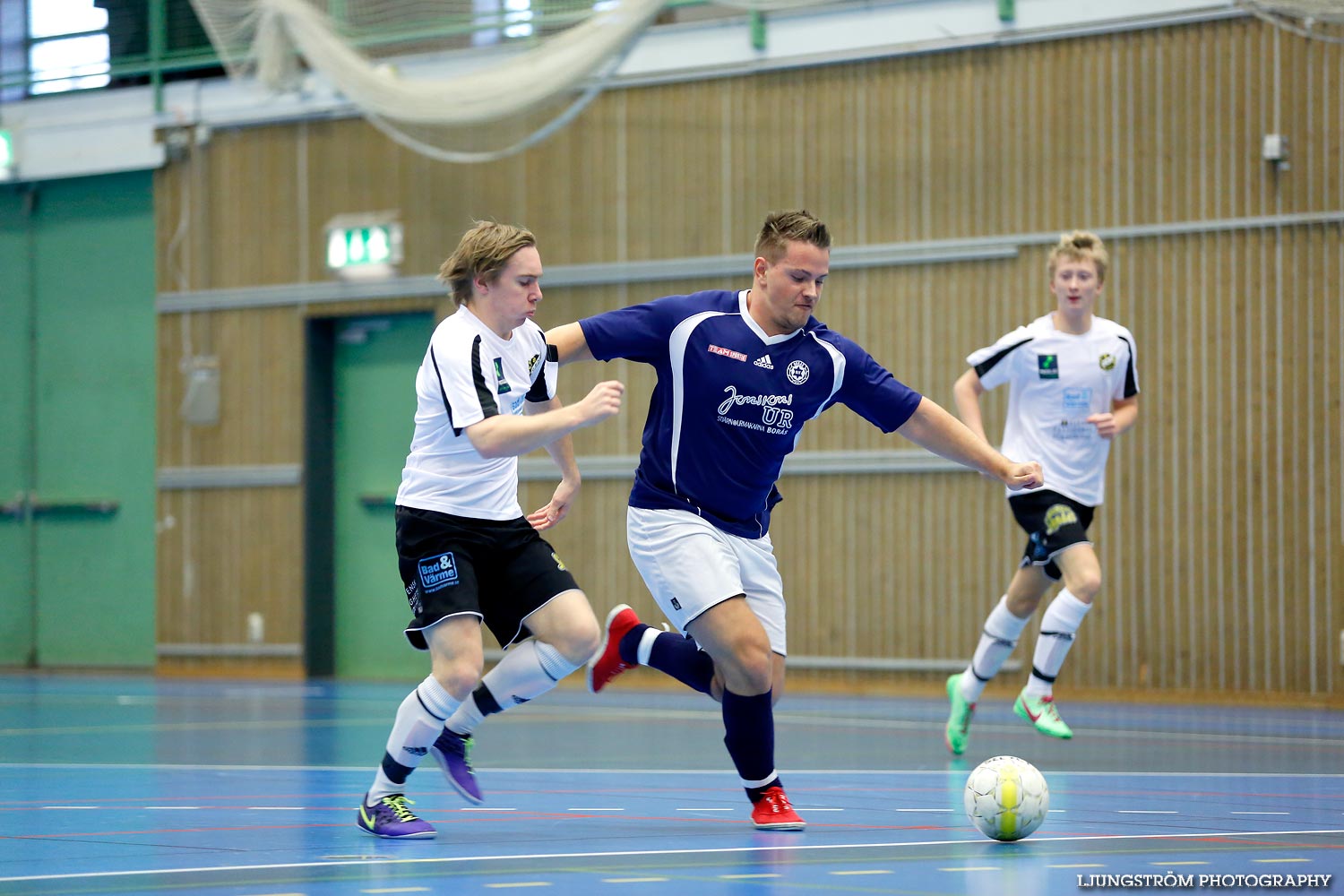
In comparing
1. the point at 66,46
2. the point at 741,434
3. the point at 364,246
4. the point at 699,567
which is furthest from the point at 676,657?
the point at 66,46

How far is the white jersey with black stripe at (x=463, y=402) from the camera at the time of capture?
4.82 m

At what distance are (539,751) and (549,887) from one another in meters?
4.28

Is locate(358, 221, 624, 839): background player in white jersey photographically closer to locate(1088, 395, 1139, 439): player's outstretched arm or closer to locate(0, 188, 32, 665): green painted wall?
locate(1088, 395, 1139, 439): player's outstretched arm

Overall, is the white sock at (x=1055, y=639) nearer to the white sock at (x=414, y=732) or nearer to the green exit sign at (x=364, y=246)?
the white sock at (x=414, y=732)

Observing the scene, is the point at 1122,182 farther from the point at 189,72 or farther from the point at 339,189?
the point at 189,72

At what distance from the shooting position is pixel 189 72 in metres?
16.4

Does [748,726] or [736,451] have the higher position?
[736,451]

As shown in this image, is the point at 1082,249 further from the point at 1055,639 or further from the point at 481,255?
the point at 481,255

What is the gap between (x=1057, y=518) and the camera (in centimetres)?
791

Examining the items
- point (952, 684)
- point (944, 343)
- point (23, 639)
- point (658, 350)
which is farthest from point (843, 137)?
point (23, 639)

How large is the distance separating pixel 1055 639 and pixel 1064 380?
49.5 inches

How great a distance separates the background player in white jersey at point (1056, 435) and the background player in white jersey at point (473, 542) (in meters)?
3.12

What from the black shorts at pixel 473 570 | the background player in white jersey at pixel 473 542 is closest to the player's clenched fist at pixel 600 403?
the background player in white jersey at pixel 473 542

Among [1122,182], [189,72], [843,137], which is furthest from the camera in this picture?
[189,72]
